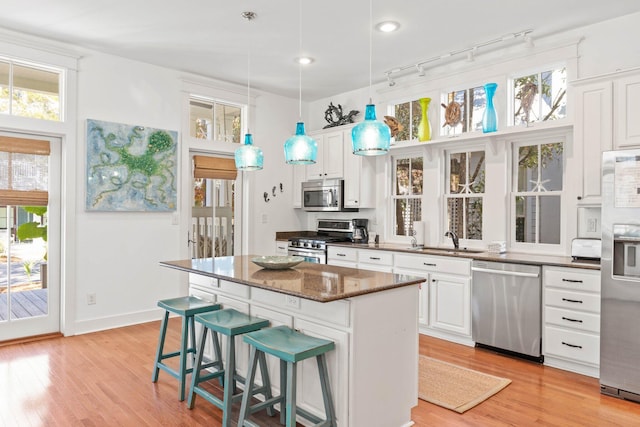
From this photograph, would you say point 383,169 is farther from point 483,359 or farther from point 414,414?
point 414,414

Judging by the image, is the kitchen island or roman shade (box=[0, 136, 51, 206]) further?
roman shade (box=[0, 136, 51, 206])

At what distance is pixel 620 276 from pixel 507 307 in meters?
0.98

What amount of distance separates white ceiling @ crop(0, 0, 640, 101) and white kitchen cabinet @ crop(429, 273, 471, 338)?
2304 mm

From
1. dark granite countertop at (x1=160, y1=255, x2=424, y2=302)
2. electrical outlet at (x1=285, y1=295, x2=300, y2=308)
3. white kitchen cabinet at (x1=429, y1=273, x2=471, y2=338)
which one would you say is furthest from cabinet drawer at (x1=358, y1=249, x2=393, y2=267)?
electrical outlet at (x1=285, y1=295, x2=300, y2=308)

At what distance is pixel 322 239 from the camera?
18.1 feet

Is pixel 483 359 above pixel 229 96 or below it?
below

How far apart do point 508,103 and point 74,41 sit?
172 inches

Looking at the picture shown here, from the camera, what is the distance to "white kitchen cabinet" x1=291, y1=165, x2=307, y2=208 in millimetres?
6172

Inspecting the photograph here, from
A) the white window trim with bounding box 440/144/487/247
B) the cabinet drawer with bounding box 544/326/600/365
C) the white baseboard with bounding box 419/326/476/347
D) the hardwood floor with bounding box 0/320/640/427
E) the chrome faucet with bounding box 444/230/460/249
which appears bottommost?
the hardwood floor with bounding box 0/320/640/427

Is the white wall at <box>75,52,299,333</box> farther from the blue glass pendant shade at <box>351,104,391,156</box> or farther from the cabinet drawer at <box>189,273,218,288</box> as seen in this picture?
the blue glass pendant shade at <box>351,104,391,156</box>

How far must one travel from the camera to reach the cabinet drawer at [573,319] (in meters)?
3.27

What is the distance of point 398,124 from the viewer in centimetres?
517

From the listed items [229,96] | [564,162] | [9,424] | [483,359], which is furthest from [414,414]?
[229,96]

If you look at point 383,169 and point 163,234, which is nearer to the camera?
point 163,234
